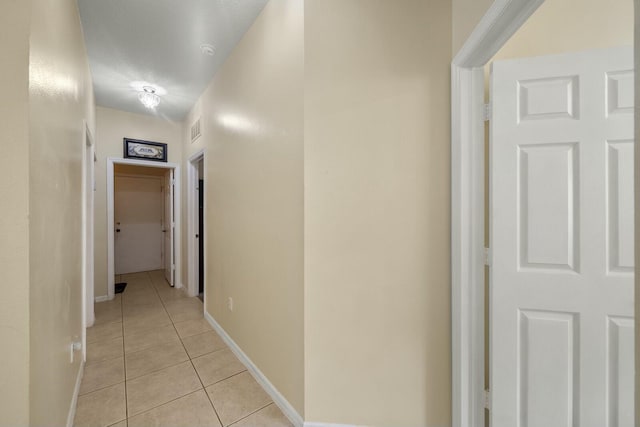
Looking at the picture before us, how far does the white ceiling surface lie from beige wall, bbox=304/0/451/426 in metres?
0.92

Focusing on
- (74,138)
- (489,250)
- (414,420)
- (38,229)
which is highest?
(74,138)

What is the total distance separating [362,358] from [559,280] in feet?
3.35

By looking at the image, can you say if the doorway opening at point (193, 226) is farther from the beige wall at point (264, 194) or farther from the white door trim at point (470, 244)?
the white door trim at point (470, 244)

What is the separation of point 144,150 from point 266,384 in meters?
3.63

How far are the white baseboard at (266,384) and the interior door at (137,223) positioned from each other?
11.5ft

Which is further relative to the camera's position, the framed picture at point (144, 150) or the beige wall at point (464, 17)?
the framed picture at point (144, 150)

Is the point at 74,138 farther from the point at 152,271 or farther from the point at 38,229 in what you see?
the point at 152,271

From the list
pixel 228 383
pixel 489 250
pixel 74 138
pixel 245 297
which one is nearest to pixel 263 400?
pixel 228 383

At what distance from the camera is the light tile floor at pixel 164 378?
1480mm

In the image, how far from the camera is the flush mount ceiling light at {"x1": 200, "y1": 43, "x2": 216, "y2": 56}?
6.98ft

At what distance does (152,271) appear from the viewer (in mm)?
4922

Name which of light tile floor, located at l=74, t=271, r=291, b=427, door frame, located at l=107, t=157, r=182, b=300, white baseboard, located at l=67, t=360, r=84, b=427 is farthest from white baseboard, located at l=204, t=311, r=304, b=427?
door frame, located at l=107, t=157, r=182, b=300

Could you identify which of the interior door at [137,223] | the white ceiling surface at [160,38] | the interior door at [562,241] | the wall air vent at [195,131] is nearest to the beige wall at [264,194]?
the white ceiling surface at [160,38]

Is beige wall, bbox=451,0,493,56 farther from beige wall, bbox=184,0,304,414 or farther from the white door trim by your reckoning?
beige wall, bbox=184,0,304,414
